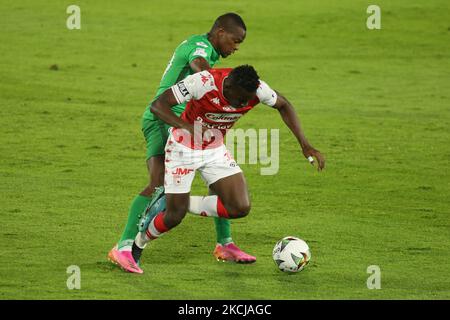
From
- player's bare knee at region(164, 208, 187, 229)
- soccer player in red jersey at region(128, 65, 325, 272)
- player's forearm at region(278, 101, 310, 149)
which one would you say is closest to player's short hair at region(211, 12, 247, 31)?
soccer player in red jersey at region(128, 65, 325, 272)

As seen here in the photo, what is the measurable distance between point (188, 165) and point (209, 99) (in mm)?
641

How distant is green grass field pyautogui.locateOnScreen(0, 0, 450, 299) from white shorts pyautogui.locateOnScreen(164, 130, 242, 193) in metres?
0.83

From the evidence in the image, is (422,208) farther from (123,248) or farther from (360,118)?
(360,118)

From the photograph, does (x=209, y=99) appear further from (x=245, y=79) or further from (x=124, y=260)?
(x=124, y=260)

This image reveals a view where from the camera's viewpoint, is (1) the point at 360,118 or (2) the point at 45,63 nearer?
(1) the point at 360,118

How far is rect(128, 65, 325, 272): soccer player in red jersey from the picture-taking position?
30.8 feet

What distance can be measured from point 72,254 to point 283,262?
2086mm

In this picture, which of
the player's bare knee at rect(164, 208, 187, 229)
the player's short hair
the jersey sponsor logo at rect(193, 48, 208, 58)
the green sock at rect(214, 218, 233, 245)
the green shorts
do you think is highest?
the player's short hair

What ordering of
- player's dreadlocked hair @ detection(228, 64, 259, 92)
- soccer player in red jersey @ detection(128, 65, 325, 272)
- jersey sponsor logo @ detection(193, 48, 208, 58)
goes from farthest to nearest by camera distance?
jersey sponsor logo @ detection(193, 48, 208, 58) → soccer player in red jersey @ detection(128, 65, 325, 272) → player's dreadlocked hair @ detection(228, 64, 259, 92)

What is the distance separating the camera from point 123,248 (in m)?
9.73

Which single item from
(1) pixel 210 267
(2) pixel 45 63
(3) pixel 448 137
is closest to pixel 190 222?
(1) pixel 210 267

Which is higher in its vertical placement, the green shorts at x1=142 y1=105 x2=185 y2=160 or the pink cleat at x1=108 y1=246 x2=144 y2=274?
the green shorts at x1=142 y1=105 x2=185 y2=160

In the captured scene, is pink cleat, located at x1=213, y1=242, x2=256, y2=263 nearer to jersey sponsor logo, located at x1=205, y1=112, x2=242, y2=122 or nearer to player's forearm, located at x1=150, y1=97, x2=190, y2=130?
jersey sponsor logo, located at x1=205, y1=112, x2=242, y2=122

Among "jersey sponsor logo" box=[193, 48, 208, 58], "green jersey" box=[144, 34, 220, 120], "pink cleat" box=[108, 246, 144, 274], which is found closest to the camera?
"pink cleat" box=[108, 246, 144, 274]
